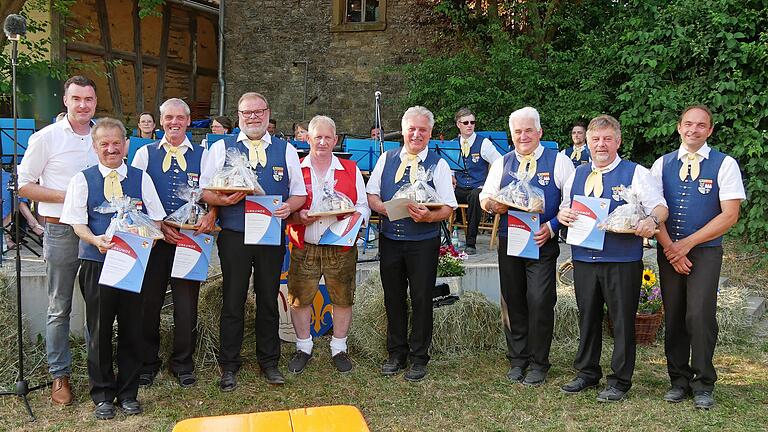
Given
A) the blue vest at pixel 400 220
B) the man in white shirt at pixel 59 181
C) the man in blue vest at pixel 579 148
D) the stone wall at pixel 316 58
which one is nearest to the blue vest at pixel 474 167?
the man in blue vest at pixel 579 148

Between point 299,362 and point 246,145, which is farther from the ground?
point 246,145

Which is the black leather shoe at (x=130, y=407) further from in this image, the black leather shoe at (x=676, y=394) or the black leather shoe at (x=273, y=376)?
the black leather shoe at (x=676, y=394)

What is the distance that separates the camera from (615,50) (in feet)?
34.0

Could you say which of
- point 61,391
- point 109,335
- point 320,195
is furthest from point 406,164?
point 61,391

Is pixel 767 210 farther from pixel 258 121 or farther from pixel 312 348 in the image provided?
pixel 258 121

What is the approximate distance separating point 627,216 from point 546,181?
686mm

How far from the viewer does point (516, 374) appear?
15.7 feet

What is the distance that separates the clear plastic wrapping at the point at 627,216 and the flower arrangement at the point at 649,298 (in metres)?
1.94

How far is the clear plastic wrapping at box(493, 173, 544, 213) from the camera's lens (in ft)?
14.3

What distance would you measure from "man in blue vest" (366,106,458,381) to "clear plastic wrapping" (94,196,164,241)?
1.52 m

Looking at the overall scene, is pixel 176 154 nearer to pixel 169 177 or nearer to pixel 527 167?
pixel 169 177

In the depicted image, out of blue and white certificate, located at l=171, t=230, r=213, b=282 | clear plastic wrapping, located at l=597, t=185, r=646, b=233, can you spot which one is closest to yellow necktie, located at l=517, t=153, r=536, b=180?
clear plastic wrapping, located at l=597, t=185, r=646, b=233

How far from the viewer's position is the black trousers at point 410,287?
4.67m

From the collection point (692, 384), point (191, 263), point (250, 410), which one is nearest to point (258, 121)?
point (191, 263)
